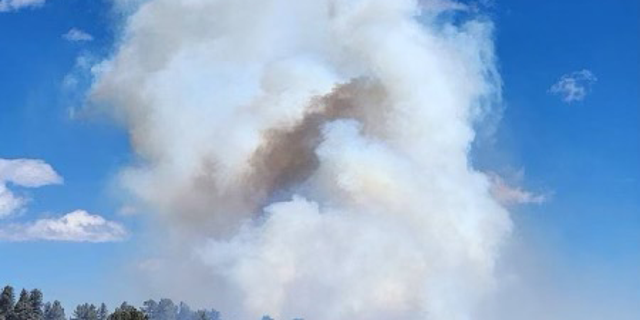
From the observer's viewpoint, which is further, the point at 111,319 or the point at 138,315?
the point at 111,319

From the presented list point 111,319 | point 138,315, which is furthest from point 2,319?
point 138,315

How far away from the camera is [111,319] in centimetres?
13338

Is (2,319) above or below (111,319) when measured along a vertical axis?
above

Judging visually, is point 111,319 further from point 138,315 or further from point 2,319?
point 2,319

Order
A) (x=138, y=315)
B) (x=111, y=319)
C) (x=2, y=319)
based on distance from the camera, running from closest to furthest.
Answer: (x=138, y=315), (x=111, y=319), (x=2, y=319)

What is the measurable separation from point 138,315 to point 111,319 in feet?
51.4

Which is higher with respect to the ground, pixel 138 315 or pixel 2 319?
pixel 2 319

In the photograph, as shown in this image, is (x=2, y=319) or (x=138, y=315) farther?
(x=2, y=319)

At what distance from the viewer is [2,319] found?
199250 mm

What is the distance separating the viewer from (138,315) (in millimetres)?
120375

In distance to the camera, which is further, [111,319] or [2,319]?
[2,319]

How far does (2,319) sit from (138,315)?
322 feet

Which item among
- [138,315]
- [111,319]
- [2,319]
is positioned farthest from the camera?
[2,319]
